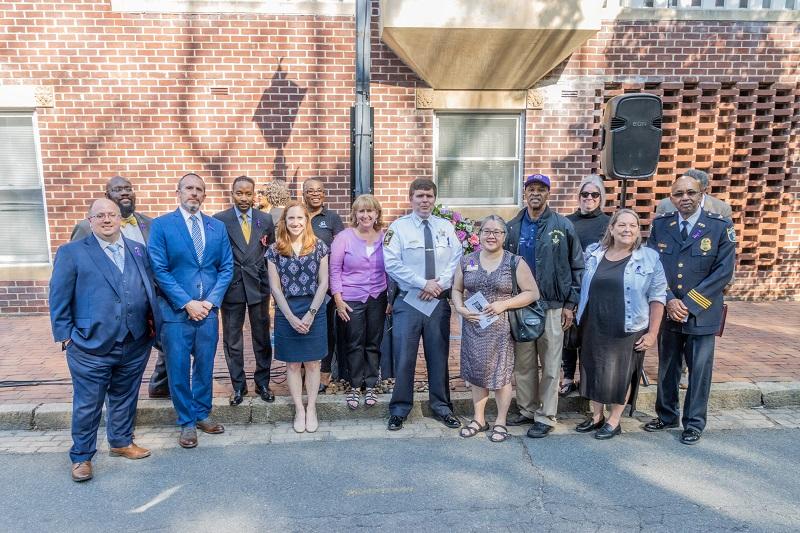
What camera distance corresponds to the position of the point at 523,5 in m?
6.73

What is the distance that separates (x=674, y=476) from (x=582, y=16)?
5477 mm

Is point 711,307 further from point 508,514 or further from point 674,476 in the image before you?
point 508,514

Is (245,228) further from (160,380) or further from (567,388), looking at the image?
(567,388)

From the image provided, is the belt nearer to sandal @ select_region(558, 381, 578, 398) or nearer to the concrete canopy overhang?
sandal @ select_region(558, 381, 578, 398)

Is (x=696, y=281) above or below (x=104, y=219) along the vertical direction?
below

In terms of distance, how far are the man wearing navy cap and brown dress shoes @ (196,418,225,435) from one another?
244cm

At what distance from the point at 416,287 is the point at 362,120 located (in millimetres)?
1510

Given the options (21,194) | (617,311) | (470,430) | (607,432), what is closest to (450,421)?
(470,430)

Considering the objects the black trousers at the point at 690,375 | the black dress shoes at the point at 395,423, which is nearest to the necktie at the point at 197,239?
the black dress shoes at the point at 395,423

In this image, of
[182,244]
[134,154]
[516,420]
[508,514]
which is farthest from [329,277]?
[134,154]

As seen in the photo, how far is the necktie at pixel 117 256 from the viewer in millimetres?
3836

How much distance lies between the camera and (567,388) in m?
5.01

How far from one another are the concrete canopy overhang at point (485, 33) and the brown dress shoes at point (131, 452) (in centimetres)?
537

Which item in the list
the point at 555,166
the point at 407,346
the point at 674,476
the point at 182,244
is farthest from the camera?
the point at 555,166
